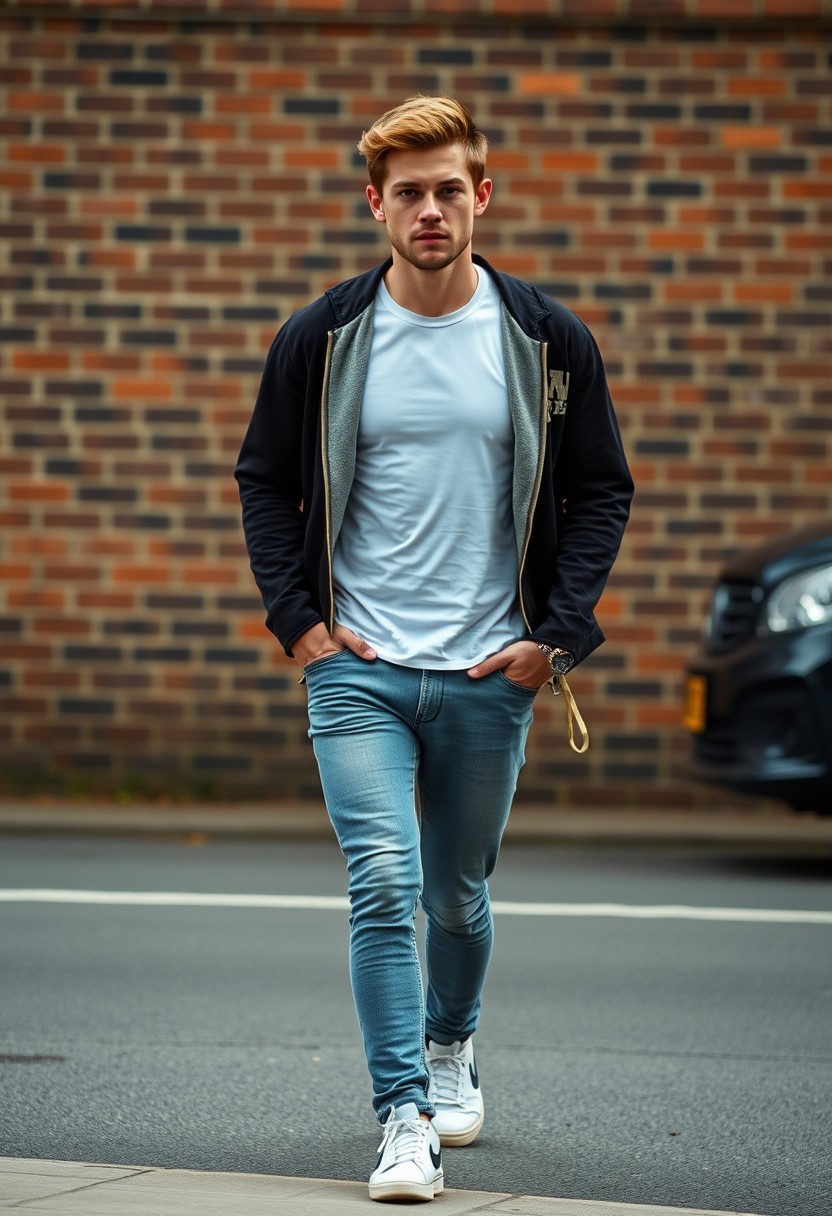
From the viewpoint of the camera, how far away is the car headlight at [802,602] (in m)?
7.80

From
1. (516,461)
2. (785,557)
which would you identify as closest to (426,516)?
(516,461)

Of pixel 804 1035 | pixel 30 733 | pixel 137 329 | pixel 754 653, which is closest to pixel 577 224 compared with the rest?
pixel 137 329

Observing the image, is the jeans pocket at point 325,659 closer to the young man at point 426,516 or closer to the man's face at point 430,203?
the young man at point 426,516

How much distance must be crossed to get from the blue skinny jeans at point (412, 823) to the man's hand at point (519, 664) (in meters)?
0.02

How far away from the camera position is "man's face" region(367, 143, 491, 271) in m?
3.68

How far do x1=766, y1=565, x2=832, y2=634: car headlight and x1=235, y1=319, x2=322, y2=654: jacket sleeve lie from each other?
4286 millimetres

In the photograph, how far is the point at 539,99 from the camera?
402 inches

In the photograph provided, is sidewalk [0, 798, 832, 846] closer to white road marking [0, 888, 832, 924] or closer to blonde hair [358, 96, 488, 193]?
white road marking [0, 888, 832, 924]

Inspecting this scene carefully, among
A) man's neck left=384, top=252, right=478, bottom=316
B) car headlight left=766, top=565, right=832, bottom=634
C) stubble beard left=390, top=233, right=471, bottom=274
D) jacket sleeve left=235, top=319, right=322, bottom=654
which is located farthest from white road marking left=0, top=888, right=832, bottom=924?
stubble beard left=390, top=233, right=471, bottom=274

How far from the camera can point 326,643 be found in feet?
12.3

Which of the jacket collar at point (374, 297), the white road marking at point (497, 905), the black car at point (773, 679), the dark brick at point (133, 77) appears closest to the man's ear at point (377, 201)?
the jacket collar at point (374, 297)

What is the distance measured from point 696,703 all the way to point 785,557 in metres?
0.75

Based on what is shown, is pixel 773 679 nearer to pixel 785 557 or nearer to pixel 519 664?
pixel 785 557

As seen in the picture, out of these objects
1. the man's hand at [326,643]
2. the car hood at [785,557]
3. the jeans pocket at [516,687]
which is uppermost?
the man's hand at [326,643]
